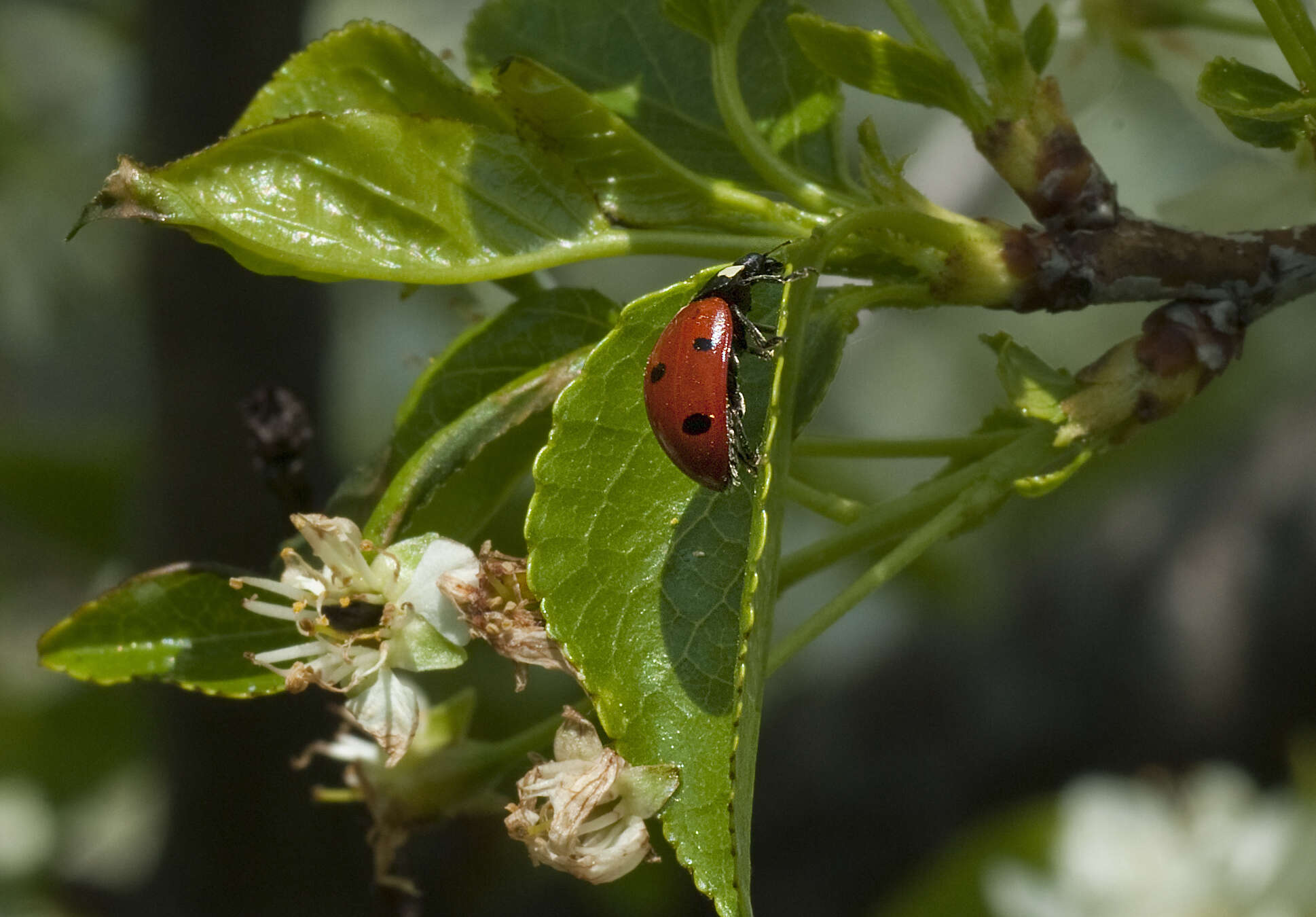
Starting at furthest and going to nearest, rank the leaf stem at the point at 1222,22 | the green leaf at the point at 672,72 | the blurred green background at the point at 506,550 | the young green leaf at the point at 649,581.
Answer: the blurred green background at the point at 506,550
the leaf stem at the point at 1222,22
the green leaf at the point at 672,72
the young green leaf at the point at 649,581

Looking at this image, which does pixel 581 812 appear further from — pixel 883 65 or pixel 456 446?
pixel 883 65

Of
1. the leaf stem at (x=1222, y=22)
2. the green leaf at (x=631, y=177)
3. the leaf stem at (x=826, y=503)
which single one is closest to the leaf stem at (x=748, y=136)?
the green leaf at (x=631, y=177)

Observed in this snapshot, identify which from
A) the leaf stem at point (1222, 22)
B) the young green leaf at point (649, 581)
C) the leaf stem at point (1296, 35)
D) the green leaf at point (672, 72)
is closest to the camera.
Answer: the young green leaf at point (649, 581)

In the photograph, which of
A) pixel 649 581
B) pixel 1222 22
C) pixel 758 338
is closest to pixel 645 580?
pixel 649 581

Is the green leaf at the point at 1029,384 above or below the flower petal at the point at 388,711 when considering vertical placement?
above

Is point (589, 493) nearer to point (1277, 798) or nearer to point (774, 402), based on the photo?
point (774, 402)

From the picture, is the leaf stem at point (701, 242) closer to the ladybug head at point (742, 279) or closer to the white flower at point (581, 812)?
the ladybug head at point (742, 279)
